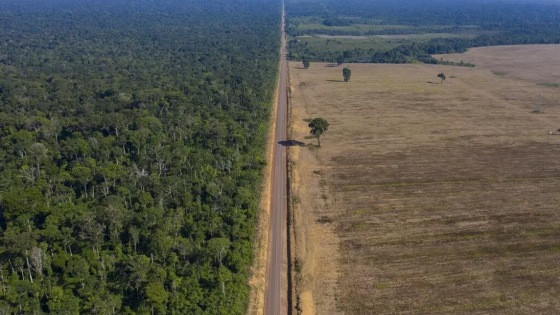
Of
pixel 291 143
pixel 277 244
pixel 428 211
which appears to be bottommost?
pixel 277 244

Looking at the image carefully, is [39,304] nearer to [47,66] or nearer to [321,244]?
[321,244]

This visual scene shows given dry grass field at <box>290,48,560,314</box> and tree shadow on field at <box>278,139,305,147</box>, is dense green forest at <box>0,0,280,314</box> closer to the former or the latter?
tree shadow on field at <box>278,139,305,147</box>

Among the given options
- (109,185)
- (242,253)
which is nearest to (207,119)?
(109,185)

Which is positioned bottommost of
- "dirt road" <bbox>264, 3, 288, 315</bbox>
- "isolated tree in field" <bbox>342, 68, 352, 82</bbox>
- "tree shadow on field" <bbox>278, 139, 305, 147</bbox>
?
"dirt road" <bbox>264, 3, 288, 315</bbox>

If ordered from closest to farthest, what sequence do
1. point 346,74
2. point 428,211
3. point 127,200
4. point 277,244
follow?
1. point 277,244
2. point 127,200
3. point 428,211
4. point 346,74

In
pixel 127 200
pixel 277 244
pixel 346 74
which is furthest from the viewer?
pixel 346 74

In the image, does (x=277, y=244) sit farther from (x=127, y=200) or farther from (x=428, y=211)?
(x=428, y=211)

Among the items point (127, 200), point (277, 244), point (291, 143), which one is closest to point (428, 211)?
point (277, 244)

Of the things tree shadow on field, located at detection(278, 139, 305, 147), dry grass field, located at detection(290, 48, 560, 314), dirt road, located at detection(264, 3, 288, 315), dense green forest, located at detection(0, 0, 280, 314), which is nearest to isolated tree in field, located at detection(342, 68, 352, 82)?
dry grass field, located at detection(290, 48, 560, 314)

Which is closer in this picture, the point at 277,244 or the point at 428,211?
the point at 277,244
